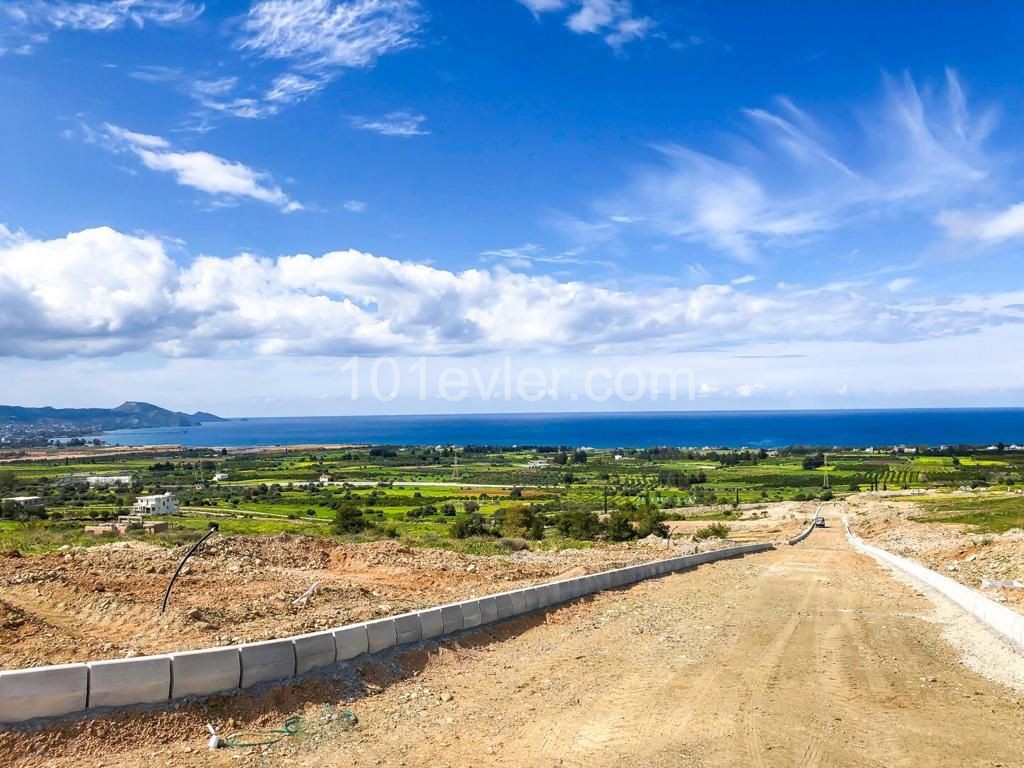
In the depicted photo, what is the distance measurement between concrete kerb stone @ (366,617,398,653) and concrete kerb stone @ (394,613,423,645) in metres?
0.07

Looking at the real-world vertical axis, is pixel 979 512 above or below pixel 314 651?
below

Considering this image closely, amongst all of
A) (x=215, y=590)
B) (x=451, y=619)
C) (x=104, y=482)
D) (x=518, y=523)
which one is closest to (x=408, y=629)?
(x=451, y=619)

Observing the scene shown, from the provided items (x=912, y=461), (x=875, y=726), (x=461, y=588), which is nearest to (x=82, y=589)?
(x=461, y=588)

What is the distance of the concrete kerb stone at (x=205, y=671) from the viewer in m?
8.27

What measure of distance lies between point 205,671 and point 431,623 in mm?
4127

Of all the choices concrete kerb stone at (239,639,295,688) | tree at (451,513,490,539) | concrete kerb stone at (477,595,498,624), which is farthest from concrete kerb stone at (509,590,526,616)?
tree at (451,513,490,539)

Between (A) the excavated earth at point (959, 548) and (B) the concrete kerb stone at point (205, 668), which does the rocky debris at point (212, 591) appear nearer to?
(B) the concrete kerb stone at point (205, 668)

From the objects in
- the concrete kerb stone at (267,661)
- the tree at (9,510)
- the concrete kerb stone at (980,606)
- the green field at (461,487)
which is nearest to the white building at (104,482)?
the green field at (461,487)

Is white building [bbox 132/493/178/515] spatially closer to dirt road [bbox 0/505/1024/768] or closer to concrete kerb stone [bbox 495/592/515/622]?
concrete kerb stone [bbox 495/592/515/622]

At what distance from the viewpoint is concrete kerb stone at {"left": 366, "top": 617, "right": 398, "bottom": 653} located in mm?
10703

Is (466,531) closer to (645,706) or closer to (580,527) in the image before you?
(580,527)

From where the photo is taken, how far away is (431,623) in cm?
1187

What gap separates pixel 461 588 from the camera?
16.3 metres

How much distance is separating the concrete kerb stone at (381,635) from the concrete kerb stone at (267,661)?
1.49m
